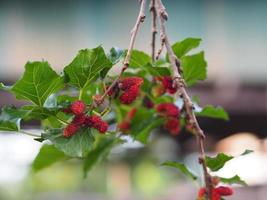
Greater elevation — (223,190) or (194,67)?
(194,67)

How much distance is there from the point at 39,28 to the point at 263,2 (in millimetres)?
1115

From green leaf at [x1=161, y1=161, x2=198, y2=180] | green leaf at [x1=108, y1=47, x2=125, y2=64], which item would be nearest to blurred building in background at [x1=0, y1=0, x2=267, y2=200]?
green leaf at [x1=161, y1=161, x2=198, y2=180]

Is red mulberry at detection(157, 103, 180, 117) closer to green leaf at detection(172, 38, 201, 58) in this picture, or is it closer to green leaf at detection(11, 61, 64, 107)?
green leaf at detection(172, 38, 201, 58)

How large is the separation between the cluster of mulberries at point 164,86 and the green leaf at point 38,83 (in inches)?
6.7

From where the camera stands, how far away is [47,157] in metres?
0.84

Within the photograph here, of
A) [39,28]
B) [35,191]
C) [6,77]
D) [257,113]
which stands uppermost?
[39,28]

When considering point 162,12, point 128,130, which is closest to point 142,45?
point 128,130

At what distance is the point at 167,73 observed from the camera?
→ 2.46 ft

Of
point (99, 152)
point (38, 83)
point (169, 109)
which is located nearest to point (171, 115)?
point (169, 109)

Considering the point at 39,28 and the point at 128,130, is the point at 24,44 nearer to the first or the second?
the point at 39,28

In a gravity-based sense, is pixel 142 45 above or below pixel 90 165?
above

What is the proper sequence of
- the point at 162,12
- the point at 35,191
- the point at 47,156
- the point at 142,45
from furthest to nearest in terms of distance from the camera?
the point at 35,191 < the point at 142,45 < the point at 47,156 < the point at 162,12

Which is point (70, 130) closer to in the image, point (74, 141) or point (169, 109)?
point (74, 141)

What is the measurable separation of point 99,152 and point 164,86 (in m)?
0.13
